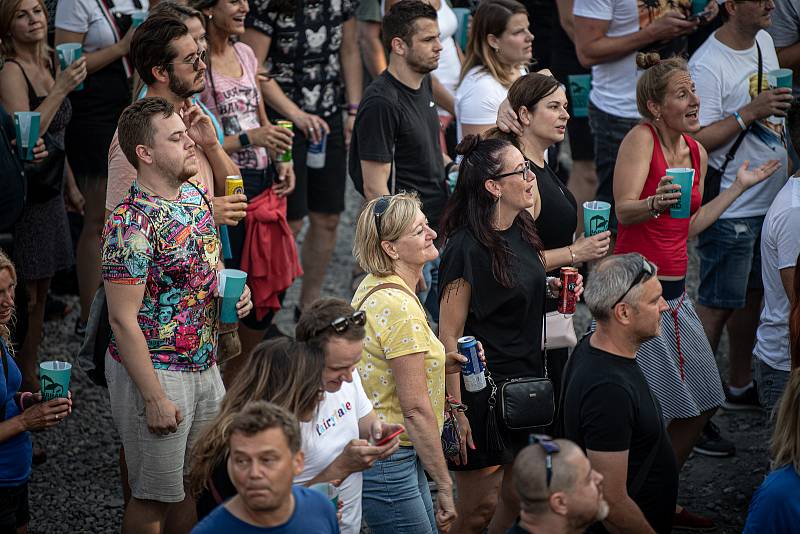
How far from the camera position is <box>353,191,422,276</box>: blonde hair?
414 cm

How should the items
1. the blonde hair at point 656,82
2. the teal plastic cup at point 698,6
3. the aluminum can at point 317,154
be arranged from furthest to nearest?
the teal plastic cup at point 698,6 < the aluminum can at point 317,154 < the blonde hair at point 656,82

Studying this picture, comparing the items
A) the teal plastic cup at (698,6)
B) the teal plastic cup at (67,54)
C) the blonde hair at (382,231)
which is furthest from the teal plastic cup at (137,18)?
the teal plastic cup at (698,6)

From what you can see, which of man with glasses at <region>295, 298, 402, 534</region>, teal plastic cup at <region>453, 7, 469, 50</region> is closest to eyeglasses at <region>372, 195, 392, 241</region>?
man with glasses at <region>295, 298, 402, 534</region>

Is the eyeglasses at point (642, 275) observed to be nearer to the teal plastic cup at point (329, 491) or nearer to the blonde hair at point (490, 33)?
the teal plastic cup at point (329, 491)

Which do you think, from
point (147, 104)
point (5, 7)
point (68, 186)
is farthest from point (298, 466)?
point (68, 186)

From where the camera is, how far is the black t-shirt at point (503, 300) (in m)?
Result: 4.41

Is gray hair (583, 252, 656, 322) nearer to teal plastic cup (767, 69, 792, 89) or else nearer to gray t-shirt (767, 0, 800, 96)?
teal plastic cup (767, 69, 792, 89)

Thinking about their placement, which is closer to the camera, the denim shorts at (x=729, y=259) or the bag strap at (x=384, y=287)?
the bag strap at (x=384, y=287)

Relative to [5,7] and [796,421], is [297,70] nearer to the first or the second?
[5,7]

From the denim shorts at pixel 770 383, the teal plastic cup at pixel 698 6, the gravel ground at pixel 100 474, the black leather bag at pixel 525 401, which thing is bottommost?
the gravel ground at pixel 100 474

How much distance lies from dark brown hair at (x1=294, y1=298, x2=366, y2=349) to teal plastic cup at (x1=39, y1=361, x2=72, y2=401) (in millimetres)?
1046

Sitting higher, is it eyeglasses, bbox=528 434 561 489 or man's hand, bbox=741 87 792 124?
man's hand, bbox=741 87 792 124

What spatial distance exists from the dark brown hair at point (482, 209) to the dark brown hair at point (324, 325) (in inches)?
37.0

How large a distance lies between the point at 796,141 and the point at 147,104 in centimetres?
308
